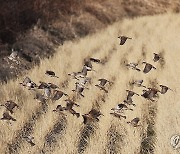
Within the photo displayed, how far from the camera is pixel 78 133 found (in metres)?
6.64

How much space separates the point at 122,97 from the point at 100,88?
495mm

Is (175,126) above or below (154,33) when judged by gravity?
above

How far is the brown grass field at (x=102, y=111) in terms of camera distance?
622cm

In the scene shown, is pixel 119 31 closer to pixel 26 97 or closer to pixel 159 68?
pixel 159 68

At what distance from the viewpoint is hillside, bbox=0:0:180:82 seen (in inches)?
467

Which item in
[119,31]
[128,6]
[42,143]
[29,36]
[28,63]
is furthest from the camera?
[128,6]

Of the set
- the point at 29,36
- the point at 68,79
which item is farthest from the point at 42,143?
the point at 29,36

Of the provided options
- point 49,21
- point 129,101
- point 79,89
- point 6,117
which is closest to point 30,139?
point 6,117

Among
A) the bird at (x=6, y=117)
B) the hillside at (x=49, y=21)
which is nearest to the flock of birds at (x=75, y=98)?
the bird at (x=6, y=117)

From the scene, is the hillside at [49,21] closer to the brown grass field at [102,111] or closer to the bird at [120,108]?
the brown grass field at [102,111]

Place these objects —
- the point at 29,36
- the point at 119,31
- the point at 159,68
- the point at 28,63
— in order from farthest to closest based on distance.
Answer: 1. the point at 119,31
2. the point at 29,36
3. the point at 28,63
4. the point at 159,68

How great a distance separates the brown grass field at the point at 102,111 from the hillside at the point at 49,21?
2.89ft

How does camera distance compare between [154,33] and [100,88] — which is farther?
[154,33]

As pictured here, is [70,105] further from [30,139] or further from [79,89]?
[79,89]
